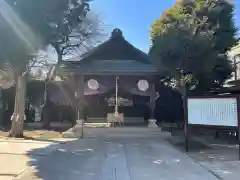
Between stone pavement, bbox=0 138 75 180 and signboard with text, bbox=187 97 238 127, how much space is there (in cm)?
506

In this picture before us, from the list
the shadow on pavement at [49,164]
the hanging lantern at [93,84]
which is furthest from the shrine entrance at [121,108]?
the shadow on pavement at [49,164]

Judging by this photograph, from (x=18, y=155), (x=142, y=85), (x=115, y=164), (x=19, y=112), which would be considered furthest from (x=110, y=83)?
(x=115, y=164)

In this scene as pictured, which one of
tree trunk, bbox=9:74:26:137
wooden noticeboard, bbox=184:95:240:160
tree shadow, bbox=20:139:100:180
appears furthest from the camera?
tree trunk, bbox=9:74:26:137

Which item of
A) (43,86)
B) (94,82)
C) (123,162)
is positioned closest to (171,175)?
(123,162)

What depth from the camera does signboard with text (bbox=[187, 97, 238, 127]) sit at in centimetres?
951

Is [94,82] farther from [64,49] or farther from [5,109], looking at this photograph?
[5,109]

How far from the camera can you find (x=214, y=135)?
1598 centimetres

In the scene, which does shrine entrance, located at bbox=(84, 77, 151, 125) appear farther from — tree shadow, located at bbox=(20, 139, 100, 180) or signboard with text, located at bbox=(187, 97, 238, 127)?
signboard with text, located at bbox=(187, 97, 238, 127)

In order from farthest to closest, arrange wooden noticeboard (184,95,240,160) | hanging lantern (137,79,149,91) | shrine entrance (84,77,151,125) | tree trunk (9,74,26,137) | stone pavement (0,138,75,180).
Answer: shrine entrance (84,77,151,125) → hanging lantern (137,79,149,91) → tree trunk (9,74,26,137) → wooden noticeboard (184,95,240,160) → stone pavement (0,138,75,180)

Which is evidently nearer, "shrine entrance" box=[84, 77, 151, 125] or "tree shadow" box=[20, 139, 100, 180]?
"tree shadow" box=[20, 139, 100, 180]

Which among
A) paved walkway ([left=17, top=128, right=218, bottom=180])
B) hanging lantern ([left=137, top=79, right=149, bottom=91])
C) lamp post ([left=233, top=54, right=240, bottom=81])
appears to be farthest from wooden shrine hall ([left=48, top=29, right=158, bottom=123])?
paved walkway ([left=17, top=128, right=218, bottom=180])

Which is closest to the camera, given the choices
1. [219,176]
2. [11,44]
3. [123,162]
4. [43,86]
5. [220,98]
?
[219,176]

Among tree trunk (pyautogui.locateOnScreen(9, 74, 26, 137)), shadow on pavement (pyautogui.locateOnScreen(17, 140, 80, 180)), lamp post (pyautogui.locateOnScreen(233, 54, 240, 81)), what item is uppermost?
lamp post (pyautogui.locateOnScreen(233, 54, 240, 81))

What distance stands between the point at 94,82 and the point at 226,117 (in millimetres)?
10527
